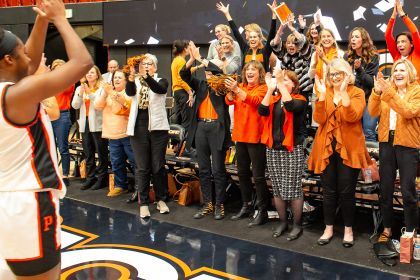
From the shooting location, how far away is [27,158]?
79.7 inches

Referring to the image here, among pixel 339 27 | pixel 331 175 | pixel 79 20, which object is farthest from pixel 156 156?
pixel 79 20

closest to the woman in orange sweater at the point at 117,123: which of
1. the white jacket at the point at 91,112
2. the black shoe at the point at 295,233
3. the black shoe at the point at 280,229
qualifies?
the white jacket at the point at 91,112

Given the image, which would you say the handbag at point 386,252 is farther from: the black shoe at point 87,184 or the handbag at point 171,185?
the black shoe at point 87,184

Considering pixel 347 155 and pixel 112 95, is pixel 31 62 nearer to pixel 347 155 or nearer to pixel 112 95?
pixel 347 155

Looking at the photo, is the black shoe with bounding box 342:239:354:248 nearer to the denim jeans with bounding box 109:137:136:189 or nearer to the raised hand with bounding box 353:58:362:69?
the raised hand with bounding box 353:58:362:69

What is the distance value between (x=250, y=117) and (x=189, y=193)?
4.76ft

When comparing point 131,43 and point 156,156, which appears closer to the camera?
point 156,156

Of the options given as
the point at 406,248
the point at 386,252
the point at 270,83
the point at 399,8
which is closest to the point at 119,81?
the point at 270,83

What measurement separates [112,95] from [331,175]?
9.06 ft

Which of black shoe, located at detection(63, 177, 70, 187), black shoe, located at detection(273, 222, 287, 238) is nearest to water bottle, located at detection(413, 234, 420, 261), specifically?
black shoe, located at detection(273, 222, 287, 238)

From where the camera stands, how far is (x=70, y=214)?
5465mm

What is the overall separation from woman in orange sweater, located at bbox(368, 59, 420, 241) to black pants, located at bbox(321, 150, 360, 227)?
25cm

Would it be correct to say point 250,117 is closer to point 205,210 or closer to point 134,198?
point 205,210

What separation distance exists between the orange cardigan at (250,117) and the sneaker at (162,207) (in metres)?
1.23
